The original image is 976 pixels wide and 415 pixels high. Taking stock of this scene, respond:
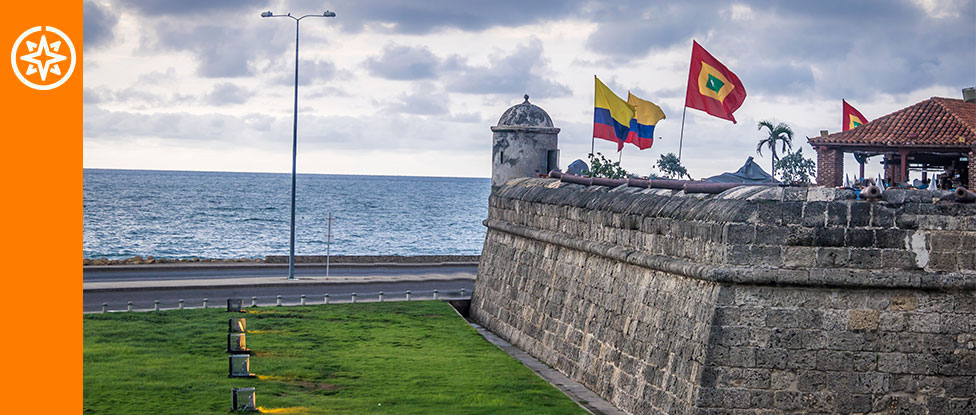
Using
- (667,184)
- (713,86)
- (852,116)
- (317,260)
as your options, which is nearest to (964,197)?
(667,184)

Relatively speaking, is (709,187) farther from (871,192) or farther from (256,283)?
(256,283)

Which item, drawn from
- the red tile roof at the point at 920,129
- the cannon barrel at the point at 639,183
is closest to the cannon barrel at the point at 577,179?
the cannon barrel at the point at 639,183

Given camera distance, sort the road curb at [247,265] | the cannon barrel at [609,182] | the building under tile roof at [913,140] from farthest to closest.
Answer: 1. the road curb at [247,265]
2. the building under tile roof at [913,140]
3. the cannon barrel at [609,182]

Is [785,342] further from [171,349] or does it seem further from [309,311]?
[309,311]

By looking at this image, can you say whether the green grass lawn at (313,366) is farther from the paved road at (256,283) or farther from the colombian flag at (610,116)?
the colombian flag at (610,116)

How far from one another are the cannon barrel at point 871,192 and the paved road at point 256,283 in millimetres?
18060

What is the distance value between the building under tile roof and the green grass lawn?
10.2m

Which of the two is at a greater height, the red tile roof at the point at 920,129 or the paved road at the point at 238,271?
the red tile roof at the point at 920,129

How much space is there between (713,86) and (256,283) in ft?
55.4

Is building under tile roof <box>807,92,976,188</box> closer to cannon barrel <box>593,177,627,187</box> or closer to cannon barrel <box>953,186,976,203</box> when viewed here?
cannon barrel <box>593,177,627,187</box>

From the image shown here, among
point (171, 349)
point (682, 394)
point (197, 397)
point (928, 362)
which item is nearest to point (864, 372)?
point (928, 362)

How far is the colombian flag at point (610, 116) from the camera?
82.9ft

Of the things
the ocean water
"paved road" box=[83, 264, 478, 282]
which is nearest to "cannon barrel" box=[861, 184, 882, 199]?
"paved road" box=[83, 264, 478, 282]

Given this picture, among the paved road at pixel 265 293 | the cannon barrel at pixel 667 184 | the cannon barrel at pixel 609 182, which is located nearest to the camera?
the cannon barrel at pixel 667 184
